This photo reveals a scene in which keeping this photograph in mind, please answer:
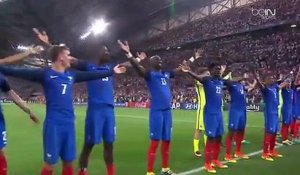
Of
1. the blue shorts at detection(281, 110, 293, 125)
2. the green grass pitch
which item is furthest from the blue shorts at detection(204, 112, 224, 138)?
the blue shorts at detection(281, 110, 293, 125)

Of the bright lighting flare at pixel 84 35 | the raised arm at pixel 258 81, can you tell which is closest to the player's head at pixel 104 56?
the raised arm at pixel 258 81

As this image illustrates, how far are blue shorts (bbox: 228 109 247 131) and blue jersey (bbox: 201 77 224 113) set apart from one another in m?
1.49

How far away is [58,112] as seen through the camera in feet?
17.5

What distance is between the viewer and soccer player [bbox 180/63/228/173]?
27.6 feet

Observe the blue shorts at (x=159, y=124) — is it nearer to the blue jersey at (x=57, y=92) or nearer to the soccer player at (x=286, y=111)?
the blue jersey at (x=57, y=92)

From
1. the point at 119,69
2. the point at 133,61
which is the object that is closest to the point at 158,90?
the point at 133,61

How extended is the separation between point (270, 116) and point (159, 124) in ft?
11.9

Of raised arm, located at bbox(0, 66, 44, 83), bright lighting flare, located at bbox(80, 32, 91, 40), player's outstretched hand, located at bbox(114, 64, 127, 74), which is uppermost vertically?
bright lighting flare, located at bbox(80, 32, 91, 40)

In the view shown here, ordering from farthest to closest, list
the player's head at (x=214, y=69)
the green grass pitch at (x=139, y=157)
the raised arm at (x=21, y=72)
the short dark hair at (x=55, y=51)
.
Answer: the player's head at (x=214, y=69) < the green grass pitch at (x=139, y=157) < the short dark hair at (x=55, y=51) < the raised arm at (x=21, y=72)

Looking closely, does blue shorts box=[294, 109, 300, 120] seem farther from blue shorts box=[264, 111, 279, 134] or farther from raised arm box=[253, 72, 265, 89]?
raised arm box=[253, 72, 265, 89]

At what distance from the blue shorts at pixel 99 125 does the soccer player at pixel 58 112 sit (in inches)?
43.0

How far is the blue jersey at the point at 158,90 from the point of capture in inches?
303


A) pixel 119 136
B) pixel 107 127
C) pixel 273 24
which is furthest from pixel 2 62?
pixel 273 24

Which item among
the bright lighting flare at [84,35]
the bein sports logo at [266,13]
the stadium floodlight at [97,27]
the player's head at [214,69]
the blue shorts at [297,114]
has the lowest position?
the blue shorts at [297,114]
